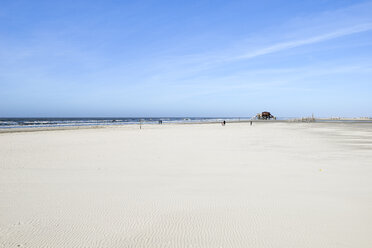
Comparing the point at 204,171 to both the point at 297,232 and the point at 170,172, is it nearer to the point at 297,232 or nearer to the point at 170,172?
the point at 170,172

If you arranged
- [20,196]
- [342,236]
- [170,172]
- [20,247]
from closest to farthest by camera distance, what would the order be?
[20,247], [342,236], [20,196], [170,172]

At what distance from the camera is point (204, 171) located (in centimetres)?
884

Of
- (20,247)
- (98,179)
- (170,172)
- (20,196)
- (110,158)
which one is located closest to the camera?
(20,247)

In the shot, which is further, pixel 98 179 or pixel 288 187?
pixel 98 179

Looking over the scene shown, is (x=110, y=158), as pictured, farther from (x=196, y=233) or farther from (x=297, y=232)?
(x=297, y=232)

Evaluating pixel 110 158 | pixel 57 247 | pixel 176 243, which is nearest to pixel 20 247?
pixel 57 247

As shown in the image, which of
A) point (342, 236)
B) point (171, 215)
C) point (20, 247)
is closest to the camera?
point (20, 247)

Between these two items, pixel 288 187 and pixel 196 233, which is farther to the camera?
pixel 288 187

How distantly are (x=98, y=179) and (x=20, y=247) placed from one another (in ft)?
12.9

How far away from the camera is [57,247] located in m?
3.84

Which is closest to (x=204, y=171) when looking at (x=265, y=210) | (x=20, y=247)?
(x=265, y=210)

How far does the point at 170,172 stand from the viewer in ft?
28.6

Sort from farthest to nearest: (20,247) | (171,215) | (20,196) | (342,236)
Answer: (20,196) < (171,215) < (342,236) < (20,247)

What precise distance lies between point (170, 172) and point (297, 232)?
5.04 metres
